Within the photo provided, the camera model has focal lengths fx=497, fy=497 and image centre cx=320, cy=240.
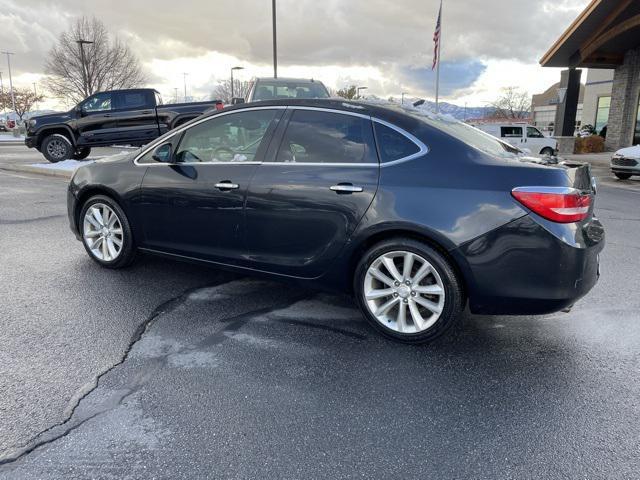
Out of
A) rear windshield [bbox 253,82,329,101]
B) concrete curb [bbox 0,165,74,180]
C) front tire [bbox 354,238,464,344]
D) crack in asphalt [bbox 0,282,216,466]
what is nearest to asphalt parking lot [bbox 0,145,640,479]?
crack in asphalt [bbox 0,282,216,466]

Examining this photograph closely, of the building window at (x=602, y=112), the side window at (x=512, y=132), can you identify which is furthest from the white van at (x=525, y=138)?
the building window at (x=602, y=112)

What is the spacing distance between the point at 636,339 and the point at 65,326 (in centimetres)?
420

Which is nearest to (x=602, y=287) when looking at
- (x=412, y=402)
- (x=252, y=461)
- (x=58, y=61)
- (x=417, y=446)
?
(x=412, y=402)

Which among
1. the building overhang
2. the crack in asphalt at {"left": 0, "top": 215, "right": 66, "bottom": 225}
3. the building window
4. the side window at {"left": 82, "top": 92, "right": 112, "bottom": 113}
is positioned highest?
the building overhang

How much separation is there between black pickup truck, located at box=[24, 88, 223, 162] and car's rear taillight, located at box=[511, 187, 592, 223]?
12112 millimetres

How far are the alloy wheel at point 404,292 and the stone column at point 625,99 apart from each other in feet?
84.1

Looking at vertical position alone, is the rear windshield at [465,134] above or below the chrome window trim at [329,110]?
below

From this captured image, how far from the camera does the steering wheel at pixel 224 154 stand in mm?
4189

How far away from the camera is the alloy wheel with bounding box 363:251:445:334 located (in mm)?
3361

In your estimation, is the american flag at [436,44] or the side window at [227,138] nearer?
the side window at [227,138]

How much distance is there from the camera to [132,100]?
1422cm

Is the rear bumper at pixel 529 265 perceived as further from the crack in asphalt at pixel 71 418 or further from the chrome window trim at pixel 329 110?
the crack in asphalt at pixel 71 418

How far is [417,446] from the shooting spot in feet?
8.00

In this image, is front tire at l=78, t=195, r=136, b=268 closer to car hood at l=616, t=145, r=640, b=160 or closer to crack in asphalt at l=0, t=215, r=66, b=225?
crack in asphalt at l=0, t=215, r=66, b=225
